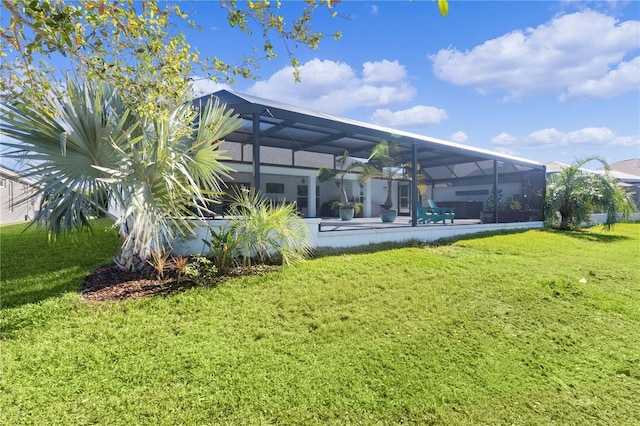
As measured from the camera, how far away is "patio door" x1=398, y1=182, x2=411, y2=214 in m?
19.5

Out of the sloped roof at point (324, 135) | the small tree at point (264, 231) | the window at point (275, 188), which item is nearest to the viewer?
the small tree at point (264, 231)

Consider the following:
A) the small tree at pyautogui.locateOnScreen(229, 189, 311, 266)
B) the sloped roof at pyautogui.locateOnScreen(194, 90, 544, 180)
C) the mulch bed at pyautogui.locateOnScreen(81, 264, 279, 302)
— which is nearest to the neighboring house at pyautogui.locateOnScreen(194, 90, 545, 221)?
the sloped roof at pyautogui.locateOnScreen(194, 90, 544, 180)

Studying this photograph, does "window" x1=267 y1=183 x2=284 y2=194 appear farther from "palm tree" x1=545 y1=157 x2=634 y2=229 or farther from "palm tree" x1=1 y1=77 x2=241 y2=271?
"palm tree" x1=545 y1=157 x2=634 y2=229

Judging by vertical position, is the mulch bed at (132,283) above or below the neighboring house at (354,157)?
below

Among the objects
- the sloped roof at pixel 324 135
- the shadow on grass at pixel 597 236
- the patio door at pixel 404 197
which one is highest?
the sloped roof at pixel 324 135

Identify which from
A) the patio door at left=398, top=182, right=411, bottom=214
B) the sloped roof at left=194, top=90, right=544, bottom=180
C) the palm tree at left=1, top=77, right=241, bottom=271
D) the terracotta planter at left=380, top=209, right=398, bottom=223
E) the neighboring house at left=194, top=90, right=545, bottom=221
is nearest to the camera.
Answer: the palm tree at left=1, top=77, right=241, bottom=271

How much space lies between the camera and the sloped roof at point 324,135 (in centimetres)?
692

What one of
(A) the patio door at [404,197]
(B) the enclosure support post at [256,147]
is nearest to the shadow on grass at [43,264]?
(B) the enclosure support post at [256,147]

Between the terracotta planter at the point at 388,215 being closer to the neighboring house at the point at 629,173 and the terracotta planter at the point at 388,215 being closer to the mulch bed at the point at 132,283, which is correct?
the mulch bed at the point at 132,283

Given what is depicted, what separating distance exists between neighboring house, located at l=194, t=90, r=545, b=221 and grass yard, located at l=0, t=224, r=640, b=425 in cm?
318

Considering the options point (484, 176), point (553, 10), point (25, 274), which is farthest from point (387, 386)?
point (484, 176)

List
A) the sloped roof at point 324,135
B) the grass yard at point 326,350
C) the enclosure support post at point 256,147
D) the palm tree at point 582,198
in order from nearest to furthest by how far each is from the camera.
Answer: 1. the grass yard at point 326,350
2. the enclosure support post at point 256,147
3. the sloped roof at point 324,135
4. the palm tree at point 582,198

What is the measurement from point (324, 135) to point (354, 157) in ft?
16.6

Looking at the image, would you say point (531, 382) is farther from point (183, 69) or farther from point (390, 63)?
point (390, 63)
